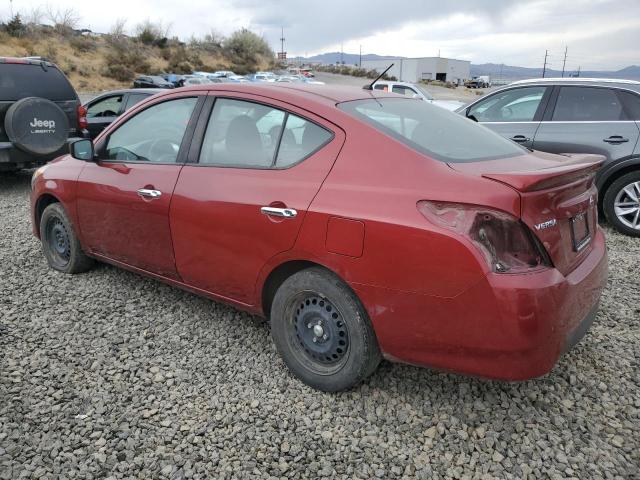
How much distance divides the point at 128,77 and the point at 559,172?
41130 millimetres

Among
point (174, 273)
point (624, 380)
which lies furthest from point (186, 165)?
point (624, 380)

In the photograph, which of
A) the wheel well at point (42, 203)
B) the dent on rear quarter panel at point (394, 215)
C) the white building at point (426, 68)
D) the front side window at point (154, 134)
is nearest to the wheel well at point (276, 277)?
the dent on rear quarter panel at point (394, 215)

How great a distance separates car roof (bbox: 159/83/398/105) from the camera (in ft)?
9.70

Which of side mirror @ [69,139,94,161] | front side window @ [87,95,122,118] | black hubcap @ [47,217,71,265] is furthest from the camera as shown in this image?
front side window @ [87,95,122,118]

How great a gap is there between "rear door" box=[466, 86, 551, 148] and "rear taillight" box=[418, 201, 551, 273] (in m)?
4.45

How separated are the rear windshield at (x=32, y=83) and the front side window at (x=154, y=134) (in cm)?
442

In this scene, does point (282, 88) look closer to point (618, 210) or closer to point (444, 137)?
point (444, 137)

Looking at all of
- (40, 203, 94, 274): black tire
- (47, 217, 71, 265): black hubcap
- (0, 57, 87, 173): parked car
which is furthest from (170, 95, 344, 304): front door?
(0, 57, 87, 173): parked car

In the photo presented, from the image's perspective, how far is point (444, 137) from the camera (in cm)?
283

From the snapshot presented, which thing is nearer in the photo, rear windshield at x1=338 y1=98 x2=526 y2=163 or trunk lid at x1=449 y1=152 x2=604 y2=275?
trunk lid at x1=449 y1=152 x2=604 y2=275

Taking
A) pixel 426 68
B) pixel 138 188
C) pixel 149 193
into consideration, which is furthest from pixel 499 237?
pixel 426 68

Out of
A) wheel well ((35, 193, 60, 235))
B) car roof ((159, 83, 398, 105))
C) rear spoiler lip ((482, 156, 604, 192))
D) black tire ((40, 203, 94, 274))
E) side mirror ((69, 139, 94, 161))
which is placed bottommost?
black tire ((40, 203, 94, 274))

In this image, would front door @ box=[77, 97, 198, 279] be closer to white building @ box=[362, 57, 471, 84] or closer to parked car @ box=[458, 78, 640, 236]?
parked car @ box=[458, 78, 640, 236]

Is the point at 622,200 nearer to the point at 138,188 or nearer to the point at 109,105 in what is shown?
the point at 138,188
